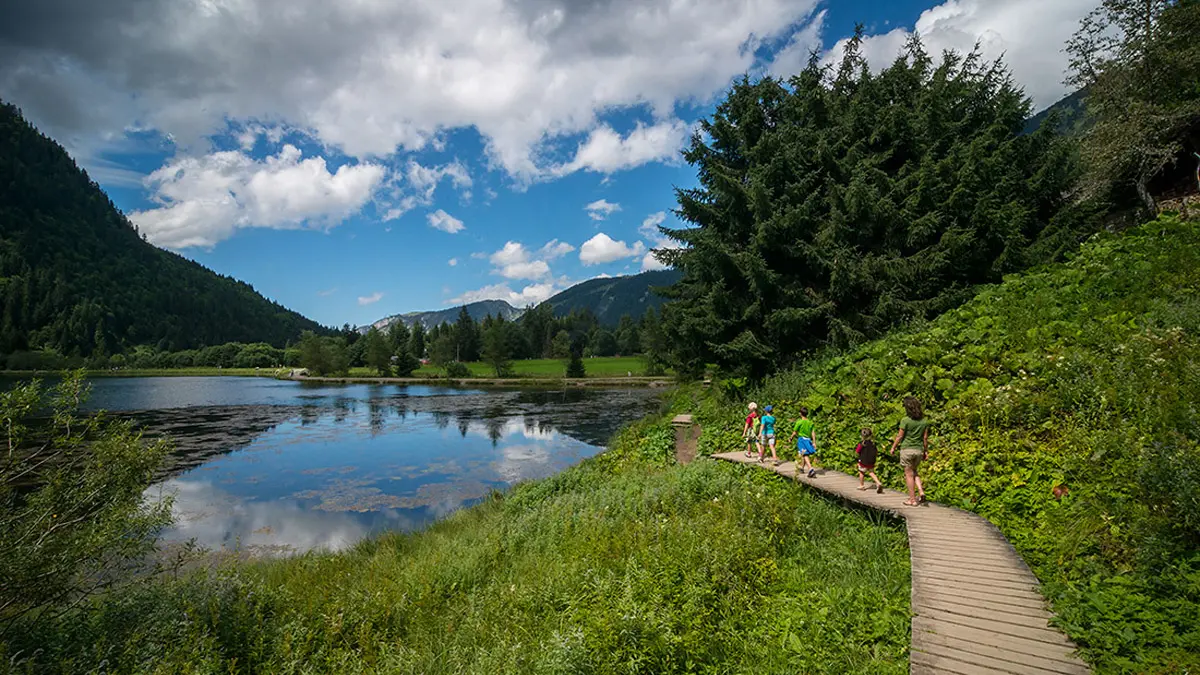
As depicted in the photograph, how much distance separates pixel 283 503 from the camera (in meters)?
18.4

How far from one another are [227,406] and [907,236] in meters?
63.0

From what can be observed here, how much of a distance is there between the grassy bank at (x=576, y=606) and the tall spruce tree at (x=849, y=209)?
9314mm

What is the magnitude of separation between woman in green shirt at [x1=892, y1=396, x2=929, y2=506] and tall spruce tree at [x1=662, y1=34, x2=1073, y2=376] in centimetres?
845

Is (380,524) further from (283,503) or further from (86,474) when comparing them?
(86,474)

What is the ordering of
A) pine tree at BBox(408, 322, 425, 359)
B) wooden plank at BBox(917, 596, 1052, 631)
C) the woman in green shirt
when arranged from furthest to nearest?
pine tree at BBox(408, 322, 425, 359) < the woman in green shirt < wooden plank at BBox(917, 596, 1052, 631)

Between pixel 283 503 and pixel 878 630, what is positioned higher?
pixel 878 630

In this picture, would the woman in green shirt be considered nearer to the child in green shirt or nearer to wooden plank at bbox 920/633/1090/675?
the child in green shirt

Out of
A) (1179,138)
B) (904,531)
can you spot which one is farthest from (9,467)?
(1179,138)

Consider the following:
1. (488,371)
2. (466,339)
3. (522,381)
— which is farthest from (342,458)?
(466,339)

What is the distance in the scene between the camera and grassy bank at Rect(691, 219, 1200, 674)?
471 centimetres

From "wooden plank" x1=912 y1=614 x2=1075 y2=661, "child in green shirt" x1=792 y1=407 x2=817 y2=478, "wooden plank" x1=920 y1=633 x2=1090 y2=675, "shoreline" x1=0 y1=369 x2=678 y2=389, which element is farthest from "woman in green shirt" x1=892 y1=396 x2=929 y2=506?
"shoreline" x1=0 y1=369 x2=678 y2=389

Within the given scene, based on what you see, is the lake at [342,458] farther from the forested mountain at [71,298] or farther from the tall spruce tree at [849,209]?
the forested mountain at [71,298]

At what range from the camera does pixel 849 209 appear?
17.5 m

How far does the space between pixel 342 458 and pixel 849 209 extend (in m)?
27.4
